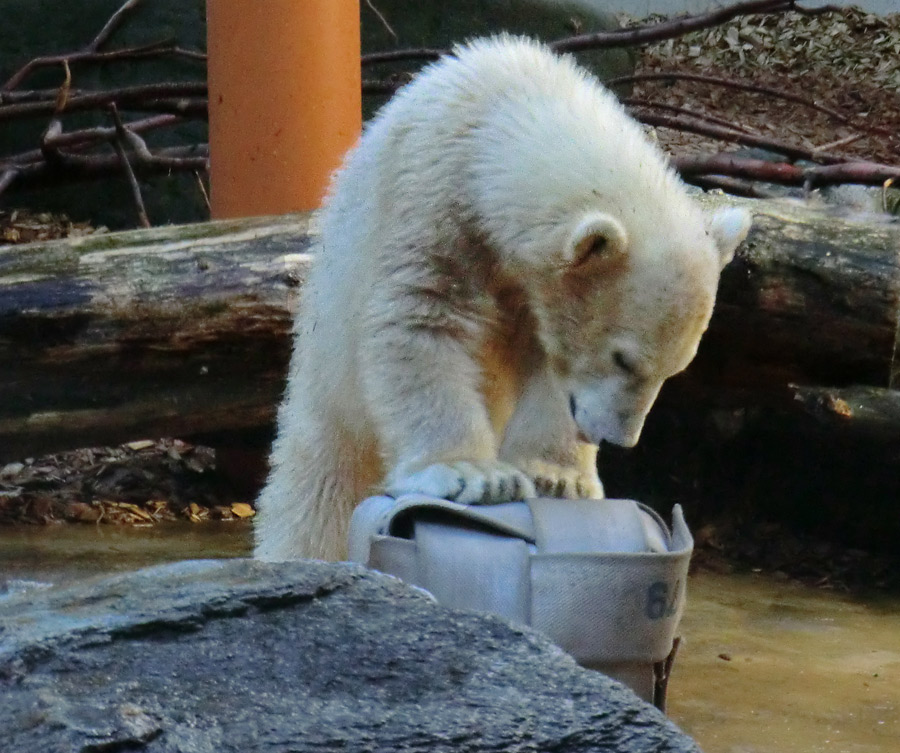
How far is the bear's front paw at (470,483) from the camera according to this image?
2629 millimetres

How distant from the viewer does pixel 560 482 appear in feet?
9.71

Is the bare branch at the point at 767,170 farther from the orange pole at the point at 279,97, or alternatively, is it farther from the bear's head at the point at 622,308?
the bear's head at the point at 622,308

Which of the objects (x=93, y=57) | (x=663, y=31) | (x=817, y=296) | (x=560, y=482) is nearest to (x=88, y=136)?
(x=93, y=57)

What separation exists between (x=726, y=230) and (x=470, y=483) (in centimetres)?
85

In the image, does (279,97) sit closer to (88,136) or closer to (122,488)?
(122,488)

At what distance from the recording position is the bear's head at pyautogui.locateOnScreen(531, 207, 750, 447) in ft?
8.89

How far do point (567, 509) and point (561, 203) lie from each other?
0.79 metres

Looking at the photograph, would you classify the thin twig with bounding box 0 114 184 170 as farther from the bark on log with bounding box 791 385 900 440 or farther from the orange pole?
the bark on log with bounding box 791 385 900 440

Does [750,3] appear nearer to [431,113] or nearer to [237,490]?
[237,490]

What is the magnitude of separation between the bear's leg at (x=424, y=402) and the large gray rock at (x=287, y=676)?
1.04 m

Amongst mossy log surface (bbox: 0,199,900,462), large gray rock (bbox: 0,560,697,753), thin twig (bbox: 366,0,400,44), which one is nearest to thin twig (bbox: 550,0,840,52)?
thin twig (bbox: 366,0,400,44)

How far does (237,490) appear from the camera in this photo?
532cm

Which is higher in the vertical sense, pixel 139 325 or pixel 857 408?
pixel 139 325

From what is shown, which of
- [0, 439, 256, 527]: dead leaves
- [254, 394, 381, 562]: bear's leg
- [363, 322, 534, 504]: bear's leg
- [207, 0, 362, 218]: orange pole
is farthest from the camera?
[0, 439, 256, 527]: dead leaves
